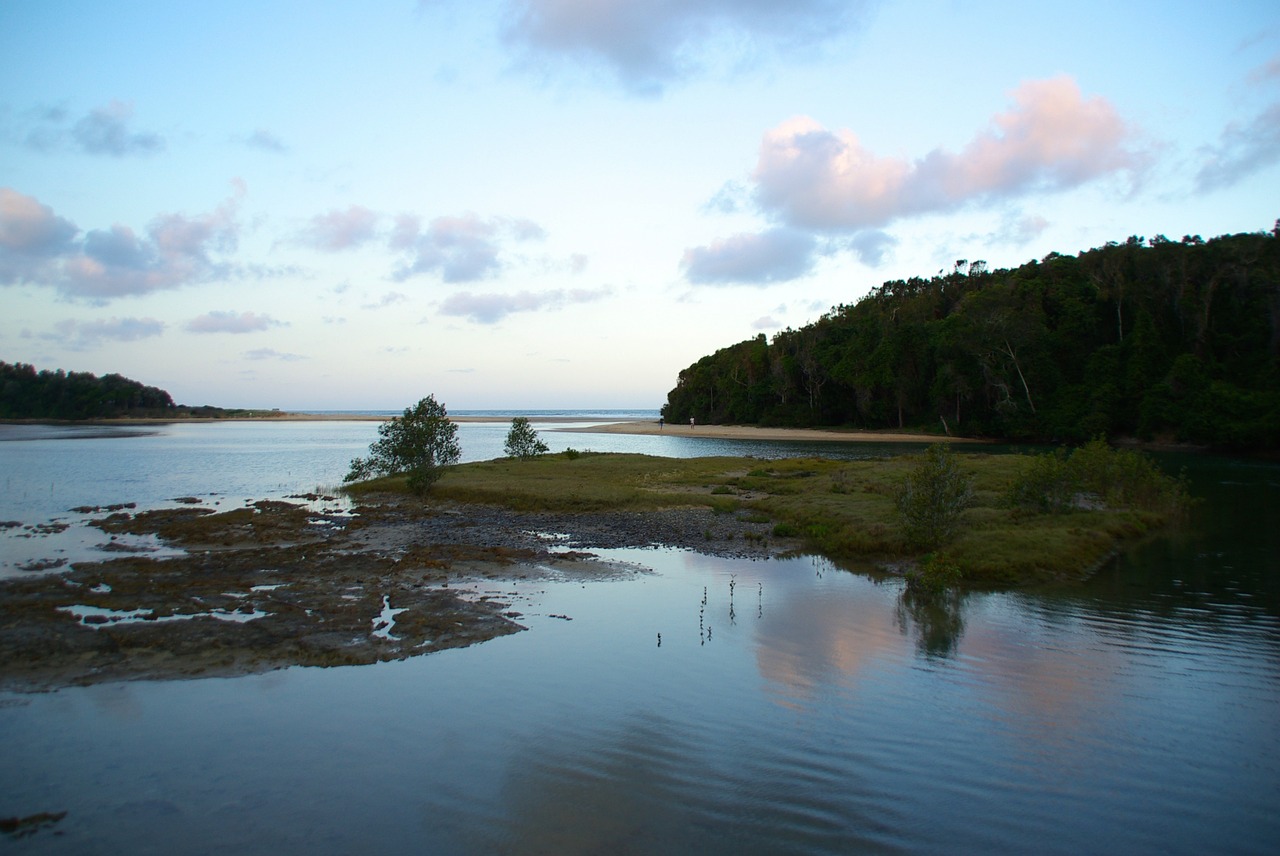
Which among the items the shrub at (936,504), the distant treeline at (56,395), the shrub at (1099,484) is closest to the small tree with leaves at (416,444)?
the shrub at (936,504)

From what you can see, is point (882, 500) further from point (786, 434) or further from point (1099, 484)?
point (786, 434)

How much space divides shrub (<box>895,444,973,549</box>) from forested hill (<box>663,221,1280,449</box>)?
39.5 metres

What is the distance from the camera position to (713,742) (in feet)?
31.1

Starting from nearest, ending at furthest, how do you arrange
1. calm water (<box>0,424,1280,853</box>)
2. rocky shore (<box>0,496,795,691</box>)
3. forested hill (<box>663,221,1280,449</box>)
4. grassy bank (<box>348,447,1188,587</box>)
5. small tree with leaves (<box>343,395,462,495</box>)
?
1. calm water (<box>0,424,1280,853</box>)
2. rocky shore (<box>0,496,795,691</box>)
3. grassy bank (<box>348,447,1188,587</box>)
4. small tree with leaves (<box>343,395,462,495</box>)
5. forested hill (<box>663,221,1280,449</box>)

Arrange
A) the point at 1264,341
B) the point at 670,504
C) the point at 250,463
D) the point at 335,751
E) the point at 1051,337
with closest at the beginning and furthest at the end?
the point at 335,751, the point at 670,504, the point at 250,463, the point at 1264,341, the point at 1051,337

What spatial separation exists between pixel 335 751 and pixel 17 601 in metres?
11.2

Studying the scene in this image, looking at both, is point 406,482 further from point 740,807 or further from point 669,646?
point 740,807

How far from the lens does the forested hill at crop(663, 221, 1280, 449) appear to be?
64875 mm

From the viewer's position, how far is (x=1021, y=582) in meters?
18.3

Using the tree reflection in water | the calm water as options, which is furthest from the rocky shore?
the tree reflection in water

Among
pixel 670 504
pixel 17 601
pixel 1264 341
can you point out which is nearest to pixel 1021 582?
pixel 670 504

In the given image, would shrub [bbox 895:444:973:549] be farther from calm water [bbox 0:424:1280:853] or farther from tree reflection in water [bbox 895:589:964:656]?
calm water [bbox 0:424:1280:853]

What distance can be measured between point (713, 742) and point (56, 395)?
184 m

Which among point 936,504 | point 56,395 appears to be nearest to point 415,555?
point 936,504
